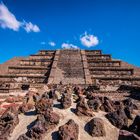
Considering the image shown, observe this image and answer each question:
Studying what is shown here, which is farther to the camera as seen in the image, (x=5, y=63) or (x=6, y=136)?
(x=5, y=63)

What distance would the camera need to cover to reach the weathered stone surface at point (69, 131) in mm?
9938

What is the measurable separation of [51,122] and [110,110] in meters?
4.21

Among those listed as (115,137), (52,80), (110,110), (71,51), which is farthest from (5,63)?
(115,137)

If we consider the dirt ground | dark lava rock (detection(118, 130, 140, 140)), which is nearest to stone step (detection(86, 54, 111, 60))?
the dirt ground

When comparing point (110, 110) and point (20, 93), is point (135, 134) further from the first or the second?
point (20, 93)

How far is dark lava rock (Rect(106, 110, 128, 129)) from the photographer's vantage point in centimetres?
1144

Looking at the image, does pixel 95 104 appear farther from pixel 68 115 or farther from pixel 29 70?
pixel 29 70

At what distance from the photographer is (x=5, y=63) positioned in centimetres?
3550

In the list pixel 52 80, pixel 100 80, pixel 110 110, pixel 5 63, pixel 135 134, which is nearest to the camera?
pixel 135 134

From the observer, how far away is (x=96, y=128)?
10.7 metres

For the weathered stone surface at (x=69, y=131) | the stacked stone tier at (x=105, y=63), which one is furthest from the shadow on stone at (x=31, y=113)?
the stacked stone tier at (x=105, y=63)

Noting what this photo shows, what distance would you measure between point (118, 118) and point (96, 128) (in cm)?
177

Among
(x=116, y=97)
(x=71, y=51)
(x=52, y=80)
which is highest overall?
(x=71, y=51)

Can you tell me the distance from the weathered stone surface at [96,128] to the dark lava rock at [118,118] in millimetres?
994
